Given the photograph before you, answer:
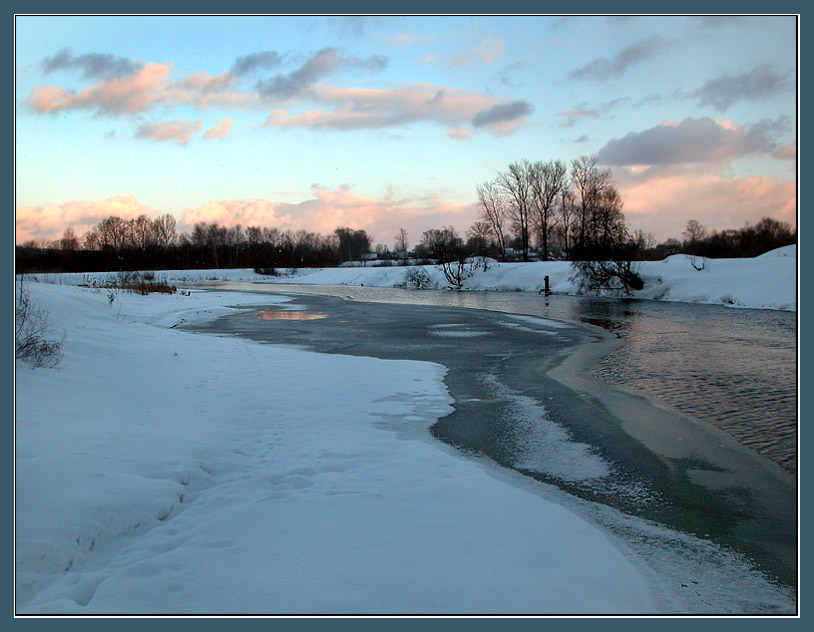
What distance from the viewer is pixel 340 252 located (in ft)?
530

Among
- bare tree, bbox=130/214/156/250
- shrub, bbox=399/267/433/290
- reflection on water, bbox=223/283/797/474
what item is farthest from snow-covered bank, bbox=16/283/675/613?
bare tree, bbox=130/214/156/250

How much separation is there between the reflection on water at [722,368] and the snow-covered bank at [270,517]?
348cm

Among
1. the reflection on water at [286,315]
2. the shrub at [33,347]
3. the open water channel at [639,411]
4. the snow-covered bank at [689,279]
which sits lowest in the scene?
the open water channel at [639,411]

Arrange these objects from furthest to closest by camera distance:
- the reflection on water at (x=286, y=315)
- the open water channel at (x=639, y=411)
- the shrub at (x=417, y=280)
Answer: the shrub at (x=417, y=280)
the reflection on water at (x=286, y=315)
the open water channel at (x=639, y=411)

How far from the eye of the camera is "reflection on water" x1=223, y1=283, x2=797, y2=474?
6.97 m

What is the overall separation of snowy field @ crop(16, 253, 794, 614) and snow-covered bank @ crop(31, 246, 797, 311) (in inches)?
374

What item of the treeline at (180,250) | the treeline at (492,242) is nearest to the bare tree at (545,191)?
the treeline at (492,242)

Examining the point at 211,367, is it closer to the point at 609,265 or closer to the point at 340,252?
the point at 609,265

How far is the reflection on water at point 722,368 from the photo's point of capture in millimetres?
6973

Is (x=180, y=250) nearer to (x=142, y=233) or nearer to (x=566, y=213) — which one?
(x=142, y=233)

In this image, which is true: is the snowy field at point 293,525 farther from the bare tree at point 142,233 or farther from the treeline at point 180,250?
the bare tree at point 142,233

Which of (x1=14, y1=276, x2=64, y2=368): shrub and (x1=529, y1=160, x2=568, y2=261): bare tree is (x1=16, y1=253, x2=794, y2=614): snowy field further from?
(x1=529, y1=160, x2=568, y2=261): bare tree

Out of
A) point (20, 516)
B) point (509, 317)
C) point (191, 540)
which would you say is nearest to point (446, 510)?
point (191, 540)

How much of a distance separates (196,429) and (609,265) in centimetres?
3360
